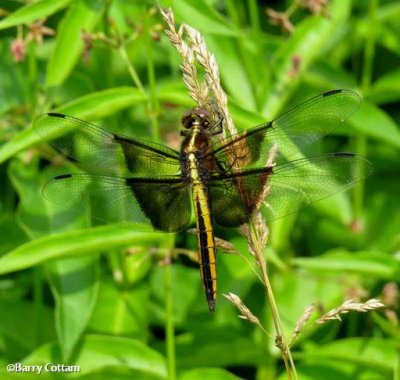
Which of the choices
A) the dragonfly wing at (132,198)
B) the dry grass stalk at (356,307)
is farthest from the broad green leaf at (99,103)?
the dry grass stalk at (356,307)

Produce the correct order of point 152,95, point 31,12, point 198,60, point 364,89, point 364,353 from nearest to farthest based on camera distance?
point 198,60, point 31,12, point 152,95, point 364,353, point 364,89

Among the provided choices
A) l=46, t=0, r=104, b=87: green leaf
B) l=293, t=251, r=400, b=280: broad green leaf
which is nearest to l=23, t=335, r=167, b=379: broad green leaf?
l=293, t=251, r=400, b=280: broad green leaf

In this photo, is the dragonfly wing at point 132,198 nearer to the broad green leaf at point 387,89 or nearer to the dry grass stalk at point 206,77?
the dry grass stalk at point 206,77

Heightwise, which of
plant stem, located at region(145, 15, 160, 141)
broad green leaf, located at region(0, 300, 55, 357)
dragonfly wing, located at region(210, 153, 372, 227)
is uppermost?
plant stem, located at region(145, 15, 160, 141)

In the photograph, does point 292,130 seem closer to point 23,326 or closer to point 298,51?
point 298,51

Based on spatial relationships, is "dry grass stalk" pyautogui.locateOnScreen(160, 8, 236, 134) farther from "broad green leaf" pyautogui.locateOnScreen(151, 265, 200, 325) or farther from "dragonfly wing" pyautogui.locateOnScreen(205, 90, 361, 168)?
"broad green leaf" pyautogui.locateOnScreen(151, 265, 200, 325)

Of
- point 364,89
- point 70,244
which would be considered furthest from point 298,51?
point 70,244
